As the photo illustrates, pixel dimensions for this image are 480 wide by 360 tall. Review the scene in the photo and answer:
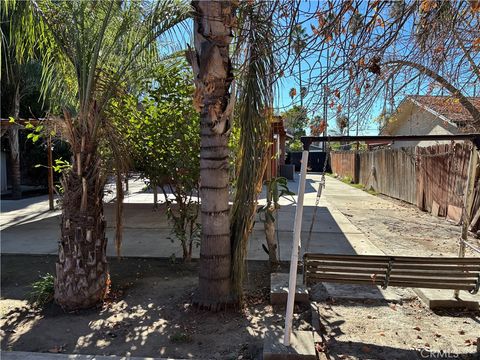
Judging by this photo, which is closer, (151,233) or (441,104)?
(441,104)

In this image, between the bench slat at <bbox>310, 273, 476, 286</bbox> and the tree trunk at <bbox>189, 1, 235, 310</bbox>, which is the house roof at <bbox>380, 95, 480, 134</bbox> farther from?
the tree trunk at <bbox>189, 1, 235, 310</bbox>

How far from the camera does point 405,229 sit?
9.59 m

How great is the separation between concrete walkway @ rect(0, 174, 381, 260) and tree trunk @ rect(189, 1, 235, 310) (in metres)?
1.43

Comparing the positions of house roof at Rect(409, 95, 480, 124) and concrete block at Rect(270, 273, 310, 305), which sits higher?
house roof at Rect(409, 95, 480, 124)

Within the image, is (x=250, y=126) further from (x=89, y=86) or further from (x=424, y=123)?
(x=424, y=123)

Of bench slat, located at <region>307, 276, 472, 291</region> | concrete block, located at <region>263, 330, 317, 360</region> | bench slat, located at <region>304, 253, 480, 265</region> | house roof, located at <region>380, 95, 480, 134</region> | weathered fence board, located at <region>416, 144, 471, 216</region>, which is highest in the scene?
house roof, located at <region>380, 95, 480, 134</region>

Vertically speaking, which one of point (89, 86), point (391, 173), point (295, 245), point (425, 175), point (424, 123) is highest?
point (424, 123)

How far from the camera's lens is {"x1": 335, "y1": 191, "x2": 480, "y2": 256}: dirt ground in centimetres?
754

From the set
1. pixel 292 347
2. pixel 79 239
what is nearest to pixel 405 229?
pixel 292 347

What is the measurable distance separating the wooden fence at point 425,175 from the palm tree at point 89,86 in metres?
6.53

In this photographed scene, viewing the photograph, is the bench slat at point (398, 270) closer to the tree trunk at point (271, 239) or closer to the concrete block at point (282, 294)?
the concrete block at point (282, 294)

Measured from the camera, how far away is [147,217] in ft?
36.2

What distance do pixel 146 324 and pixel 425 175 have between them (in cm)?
1039

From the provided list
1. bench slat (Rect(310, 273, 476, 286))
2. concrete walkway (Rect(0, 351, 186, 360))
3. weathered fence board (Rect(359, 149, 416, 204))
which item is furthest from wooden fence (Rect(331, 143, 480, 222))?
concrete walkway (Rect(0, 351, 186, 360))
